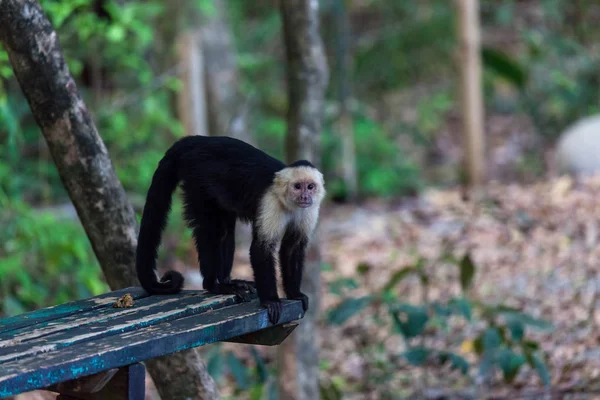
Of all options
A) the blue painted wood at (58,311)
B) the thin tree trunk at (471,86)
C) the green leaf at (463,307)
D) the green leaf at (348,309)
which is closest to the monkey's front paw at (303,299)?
the blue painted wood at (58,311)

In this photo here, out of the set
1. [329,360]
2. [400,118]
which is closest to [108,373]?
[329,360]

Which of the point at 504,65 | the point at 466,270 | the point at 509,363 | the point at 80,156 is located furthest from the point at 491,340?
the point at 504,65

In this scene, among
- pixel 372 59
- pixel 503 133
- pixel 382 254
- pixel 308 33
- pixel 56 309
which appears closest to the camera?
pixel 56 309

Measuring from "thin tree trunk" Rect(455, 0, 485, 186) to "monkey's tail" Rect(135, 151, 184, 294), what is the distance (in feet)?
17.4

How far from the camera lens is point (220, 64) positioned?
292 inches

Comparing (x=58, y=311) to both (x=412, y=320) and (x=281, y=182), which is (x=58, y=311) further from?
(x=412, y=320)

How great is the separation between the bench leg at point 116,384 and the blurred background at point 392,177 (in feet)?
4.30

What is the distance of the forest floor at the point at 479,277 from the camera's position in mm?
4246

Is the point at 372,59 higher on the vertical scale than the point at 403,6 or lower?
lower

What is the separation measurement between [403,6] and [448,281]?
5.83m

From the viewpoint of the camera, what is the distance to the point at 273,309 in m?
2.38

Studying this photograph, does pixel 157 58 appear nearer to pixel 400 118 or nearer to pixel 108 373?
pixel 400 118

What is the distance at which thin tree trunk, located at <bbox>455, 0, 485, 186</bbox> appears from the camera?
753 cm

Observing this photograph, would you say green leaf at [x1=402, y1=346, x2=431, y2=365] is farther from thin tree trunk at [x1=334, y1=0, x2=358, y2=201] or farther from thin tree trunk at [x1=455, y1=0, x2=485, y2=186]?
thin tree trunk at [x1=334, y1=0, x2=358, y2=201]
